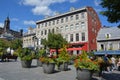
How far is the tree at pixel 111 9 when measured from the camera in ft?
33.7

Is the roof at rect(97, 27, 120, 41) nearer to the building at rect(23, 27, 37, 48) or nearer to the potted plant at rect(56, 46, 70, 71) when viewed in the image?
the building at rect(23, 27, 37, 48)

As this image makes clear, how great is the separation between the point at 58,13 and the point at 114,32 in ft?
57.8

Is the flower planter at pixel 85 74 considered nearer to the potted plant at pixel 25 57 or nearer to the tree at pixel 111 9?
the tree at pixel 111 9

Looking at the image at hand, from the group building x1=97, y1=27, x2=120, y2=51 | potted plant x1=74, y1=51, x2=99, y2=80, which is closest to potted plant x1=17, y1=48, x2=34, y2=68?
potted plant x1=74, y1=51, x2=99, y2=80

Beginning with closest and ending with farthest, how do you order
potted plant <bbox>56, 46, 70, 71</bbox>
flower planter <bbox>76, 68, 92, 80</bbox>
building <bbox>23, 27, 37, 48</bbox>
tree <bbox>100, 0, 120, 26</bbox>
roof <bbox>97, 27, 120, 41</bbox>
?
tree <bbox>100, 0, 120, 26</bbox>
flower planter <bbox>76, 68, 92, 80</bbox>
potted plant <bbox>56, 46, 70, 71</bbox>
roof <bbox>97, 27, 120, 41</bbox>
building <bbox>23, 27, 37, 48</bbox>

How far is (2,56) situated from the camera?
24031 mm

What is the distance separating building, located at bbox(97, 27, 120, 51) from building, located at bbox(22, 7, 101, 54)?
9.76 feet

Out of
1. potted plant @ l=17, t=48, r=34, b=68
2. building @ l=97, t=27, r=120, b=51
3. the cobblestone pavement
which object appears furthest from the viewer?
building @ l=97, t=27, r=120, b=51

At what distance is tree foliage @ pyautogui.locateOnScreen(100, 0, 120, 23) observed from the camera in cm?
1028

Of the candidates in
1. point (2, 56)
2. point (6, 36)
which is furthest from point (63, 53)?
point (6, 36)

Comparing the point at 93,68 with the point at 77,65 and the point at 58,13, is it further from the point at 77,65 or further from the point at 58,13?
the point at 58,13

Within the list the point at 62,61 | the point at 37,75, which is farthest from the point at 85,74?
the point at 62,61

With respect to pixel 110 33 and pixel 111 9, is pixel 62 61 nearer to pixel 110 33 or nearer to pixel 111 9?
pixel 111 9

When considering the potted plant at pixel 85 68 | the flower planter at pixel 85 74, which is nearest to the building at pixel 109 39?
the potted plant at pixel 85 68
